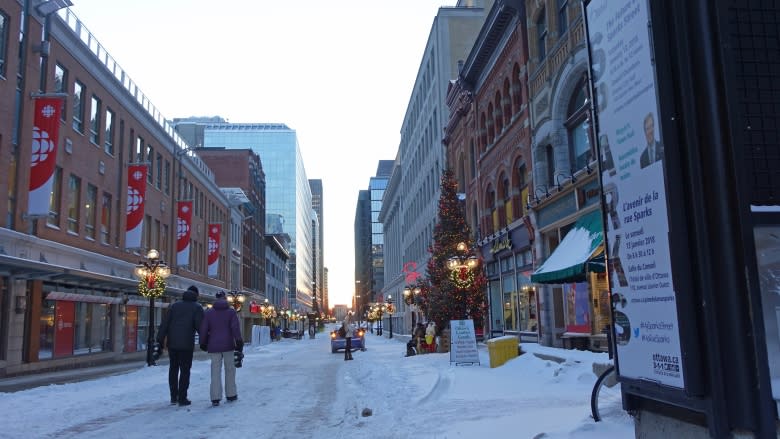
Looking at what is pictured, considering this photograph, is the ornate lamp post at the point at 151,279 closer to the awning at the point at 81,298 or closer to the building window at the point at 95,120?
the awning at the point at 81,298

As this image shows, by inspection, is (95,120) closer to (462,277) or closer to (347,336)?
(347,336)

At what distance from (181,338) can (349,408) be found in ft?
10.1

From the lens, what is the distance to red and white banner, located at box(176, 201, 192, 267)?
3800 cm

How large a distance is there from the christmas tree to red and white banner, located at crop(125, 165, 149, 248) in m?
13.6

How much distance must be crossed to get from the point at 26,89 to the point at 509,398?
18.5 m

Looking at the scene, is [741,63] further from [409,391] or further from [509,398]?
[409,391]

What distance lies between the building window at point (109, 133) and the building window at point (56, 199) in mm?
4780

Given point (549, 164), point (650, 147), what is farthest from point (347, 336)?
point (650, 147)

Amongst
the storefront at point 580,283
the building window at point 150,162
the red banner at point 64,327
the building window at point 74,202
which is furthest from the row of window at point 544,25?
the building window at point 150,162

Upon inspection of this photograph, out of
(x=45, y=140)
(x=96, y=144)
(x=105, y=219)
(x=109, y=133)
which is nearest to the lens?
(x=45, y=140)

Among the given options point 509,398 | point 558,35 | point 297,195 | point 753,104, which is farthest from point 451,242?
point 297,195

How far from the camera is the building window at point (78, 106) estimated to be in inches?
979

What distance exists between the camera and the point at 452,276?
23.4m

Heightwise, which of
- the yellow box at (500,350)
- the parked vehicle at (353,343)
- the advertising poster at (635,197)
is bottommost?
the parked vehicle at (353,343)
